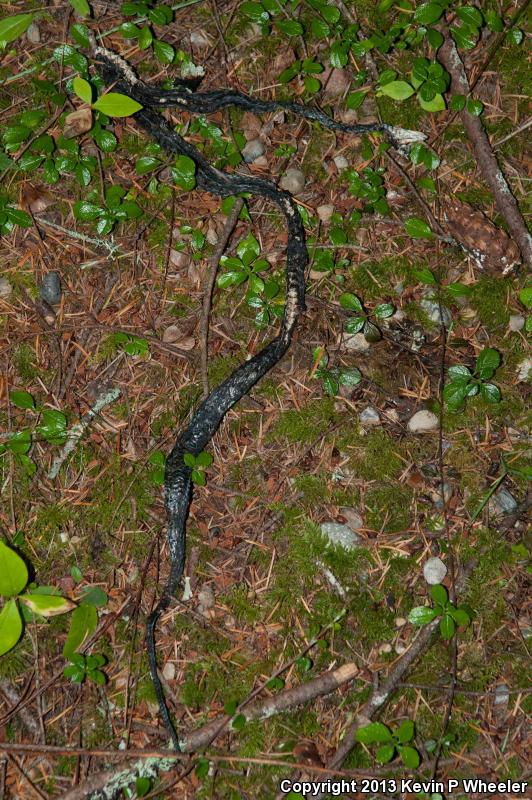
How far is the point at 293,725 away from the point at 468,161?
3097 millimetres

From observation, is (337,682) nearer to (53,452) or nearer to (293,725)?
(293,725)

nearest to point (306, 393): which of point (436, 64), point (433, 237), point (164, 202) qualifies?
point (433, 237)

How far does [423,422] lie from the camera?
3.13 m

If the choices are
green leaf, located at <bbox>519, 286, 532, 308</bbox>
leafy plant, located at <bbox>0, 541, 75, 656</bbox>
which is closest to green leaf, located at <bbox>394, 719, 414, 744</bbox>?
leafy plant, located at <bbox>0, 541, 75, 656</bbox>

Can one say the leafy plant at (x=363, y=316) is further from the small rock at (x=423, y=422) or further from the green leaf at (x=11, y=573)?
the green leaf at (x=11, y=573)

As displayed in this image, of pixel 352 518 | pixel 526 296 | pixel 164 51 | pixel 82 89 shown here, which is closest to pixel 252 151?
pixel 164 51

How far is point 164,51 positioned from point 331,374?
2009mm

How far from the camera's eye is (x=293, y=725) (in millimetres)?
2869

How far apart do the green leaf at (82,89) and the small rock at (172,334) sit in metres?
1.24

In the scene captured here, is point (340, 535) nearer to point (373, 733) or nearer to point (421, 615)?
point (421, 615)

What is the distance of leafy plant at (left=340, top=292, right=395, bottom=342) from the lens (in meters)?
3.14

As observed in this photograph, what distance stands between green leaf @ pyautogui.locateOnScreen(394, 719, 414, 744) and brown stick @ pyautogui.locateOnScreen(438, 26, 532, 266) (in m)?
2.39

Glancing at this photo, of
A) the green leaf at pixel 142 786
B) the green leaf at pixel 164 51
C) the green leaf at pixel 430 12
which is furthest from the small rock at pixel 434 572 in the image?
the green leaf at pixel 164 51

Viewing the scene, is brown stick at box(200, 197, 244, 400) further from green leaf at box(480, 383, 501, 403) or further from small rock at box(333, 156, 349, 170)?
green leaf at box(480, 383, 501, 403)
